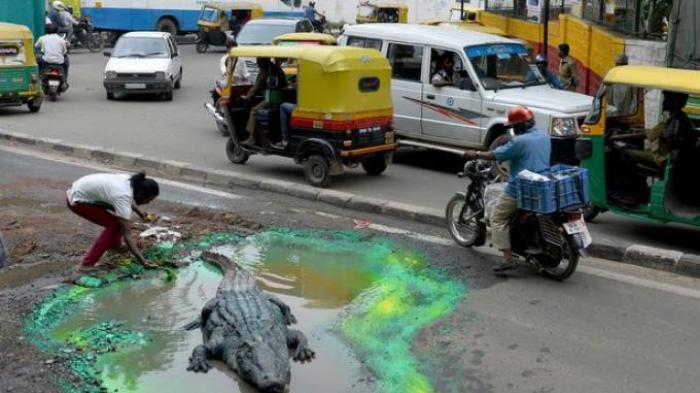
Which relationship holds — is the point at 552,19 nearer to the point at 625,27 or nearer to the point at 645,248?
the point at 625,27

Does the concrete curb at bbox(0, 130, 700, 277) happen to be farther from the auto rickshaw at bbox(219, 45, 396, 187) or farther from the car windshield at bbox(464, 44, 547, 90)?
the car windshield at bbox(464, 44, 547, 90)

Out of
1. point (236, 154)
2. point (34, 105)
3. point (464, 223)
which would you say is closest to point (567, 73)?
point (236, 154)

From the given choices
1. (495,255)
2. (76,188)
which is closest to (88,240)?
(76,188)

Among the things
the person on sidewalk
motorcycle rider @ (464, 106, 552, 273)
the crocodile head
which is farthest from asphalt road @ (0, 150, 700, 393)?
the person on sidewalk

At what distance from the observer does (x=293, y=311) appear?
7574 millimetres

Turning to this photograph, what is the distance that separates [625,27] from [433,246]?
451 inches

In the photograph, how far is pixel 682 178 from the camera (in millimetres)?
9625

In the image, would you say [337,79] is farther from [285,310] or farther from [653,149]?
[285,310]

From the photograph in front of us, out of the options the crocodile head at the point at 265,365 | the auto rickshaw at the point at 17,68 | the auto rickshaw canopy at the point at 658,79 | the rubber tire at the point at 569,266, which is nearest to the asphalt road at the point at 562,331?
the rubber tire at the point at 569,266

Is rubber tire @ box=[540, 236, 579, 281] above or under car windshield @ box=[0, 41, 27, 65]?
under

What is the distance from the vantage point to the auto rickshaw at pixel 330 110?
12.0m

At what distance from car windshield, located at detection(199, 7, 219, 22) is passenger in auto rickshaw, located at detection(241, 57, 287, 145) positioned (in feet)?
76.2

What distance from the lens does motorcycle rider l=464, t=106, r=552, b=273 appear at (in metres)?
8.26

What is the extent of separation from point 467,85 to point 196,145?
5.28m
